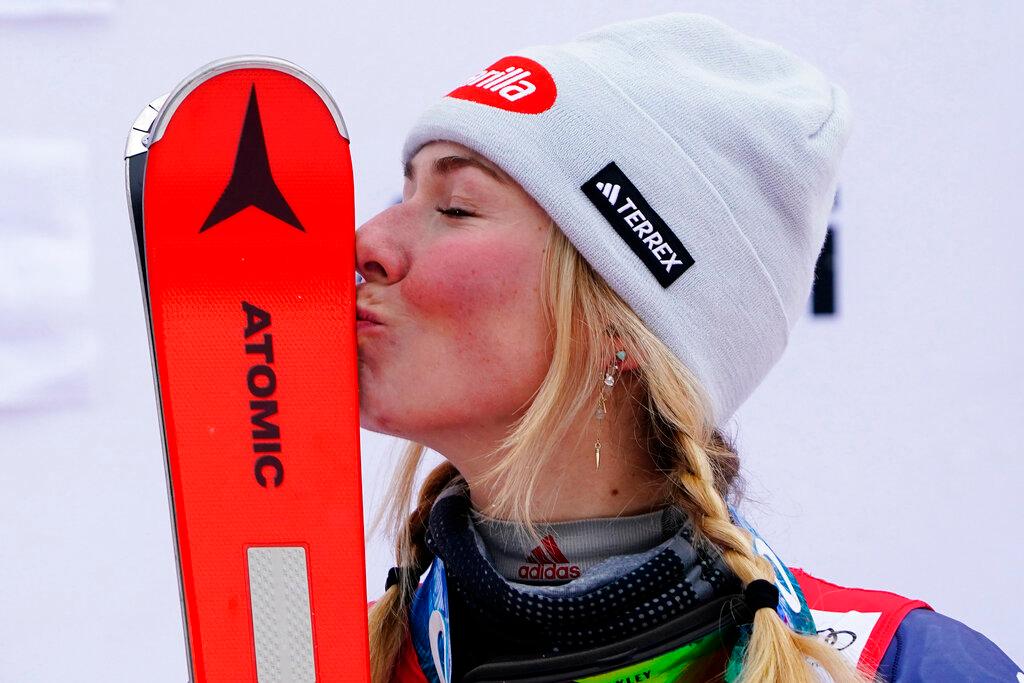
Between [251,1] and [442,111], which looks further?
[251,1]

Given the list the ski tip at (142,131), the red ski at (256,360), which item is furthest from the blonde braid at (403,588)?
the ski tip at (142,131)

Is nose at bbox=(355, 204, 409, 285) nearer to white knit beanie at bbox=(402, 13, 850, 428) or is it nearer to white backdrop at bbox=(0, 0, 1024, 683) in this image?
white knit beanie at bbox=(402, 13, 850, 428)

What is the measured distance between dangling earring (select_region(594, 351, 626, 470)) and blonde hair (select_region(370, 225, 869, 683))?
1 centimetres

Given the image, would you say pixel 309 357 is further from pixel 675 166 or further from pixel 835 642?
pixel 835 642

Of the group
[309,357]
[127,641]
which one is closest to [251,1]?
[309,357]

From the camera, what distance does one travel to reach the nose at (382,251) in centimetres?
118

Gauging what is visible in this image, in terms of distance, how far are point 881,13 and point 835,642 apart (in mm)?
1302

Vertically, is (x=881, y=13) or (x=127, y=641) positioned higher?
(x=881, y=13)

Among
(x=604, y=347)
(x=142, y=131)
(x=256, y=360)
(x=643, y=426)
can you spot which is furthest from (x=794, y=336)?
(x=142, y=131)

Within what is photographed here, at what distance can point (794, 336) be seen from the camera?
81.4 inches

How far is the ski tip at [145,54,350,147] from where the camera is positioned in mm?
1135

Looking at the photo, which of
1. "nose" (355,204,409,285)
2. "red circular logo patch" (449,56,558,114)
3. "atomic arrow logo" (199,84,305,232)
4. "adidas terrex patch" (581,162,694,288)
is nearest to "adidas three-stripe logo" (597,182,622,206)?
"adidas terrex patch" (581,162,694,288)

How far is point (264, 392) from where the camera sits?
1154 millimetres

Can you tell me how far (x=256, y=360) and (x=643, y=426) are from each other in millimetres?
454
